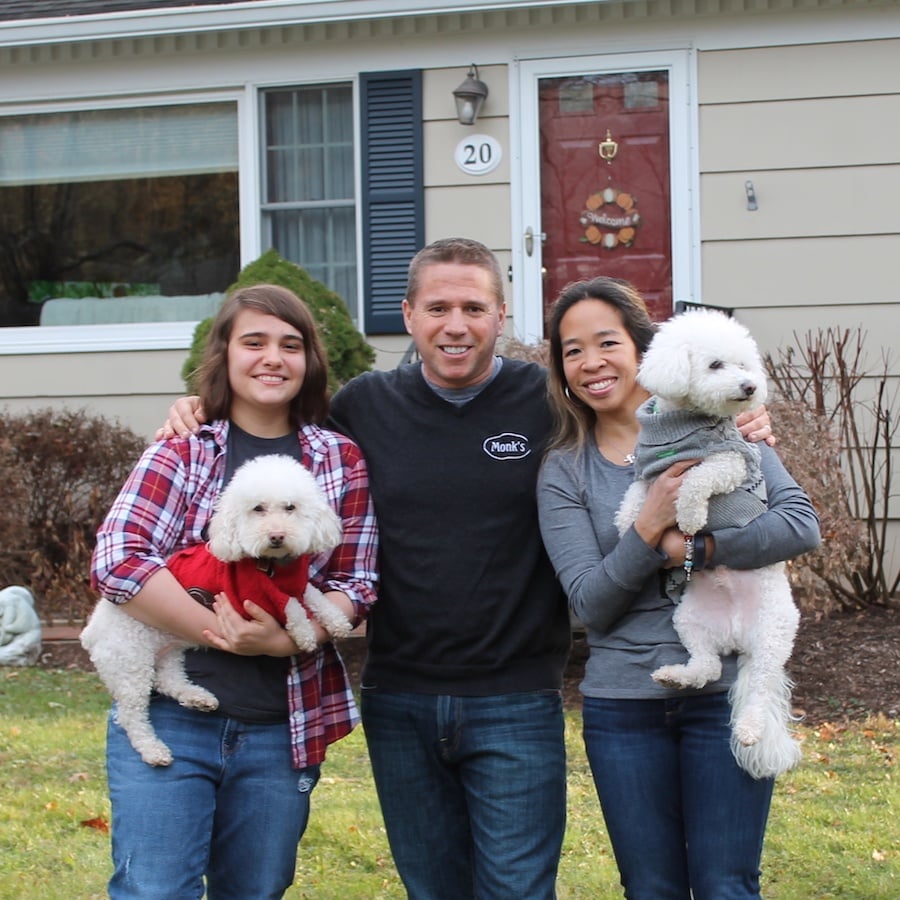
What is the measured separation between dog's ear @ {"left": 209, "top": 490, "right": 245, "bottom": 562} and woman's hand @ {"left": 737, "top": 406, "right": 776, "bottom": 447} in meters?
1.19

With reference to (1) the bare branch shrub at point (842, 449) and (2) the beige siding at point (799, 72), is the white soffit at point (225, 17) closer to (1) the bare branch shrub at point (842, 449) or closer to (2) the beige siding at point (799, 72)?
(2) the beige siding at point (799, 72)

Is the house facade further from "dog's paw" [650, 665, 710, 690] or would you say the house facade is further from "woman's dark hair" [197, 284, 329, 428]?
"dog's paw" [650, 665, 710, 690]

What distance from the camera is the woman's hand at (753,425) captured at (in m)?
2.95

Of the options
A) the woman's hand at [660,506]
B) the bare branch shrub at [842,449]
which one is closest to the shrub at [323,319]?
the bare branch shrub at [842,449]

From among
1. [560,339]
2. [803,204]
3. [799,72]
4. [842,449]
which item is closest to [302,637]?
[560,339]

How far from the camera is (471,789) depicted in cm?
306

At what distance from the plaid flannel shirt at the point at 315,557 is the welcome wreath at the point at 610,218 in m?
5.29

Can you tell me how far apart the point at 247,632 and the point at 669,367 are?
111 cm

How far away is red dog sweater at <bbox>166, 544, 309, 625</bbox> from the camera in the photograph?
283cm

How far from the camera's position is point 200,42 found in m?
8.30

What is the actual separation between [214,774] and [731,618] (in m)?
1.22

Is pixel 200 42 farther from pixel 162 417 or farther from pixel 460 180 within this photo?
pixel 162 417

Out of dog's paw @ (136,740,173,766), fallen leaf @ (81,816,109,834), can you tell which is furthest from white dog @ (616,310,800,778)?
fallen leaf @ (81,816,109,834)

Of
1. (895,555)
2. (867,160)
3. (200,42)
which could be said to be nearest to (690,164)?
(867,160)
